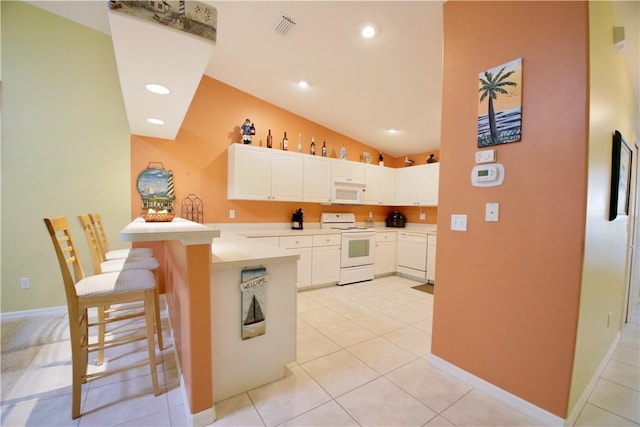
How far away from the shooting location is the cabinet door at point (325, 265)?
393 cm

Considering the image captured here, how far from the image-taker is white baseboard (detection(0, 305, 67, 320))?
109 inches

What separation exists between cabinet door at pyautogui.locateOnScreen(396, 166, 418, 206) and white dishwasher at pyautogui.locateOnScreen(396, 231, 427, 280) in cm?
63

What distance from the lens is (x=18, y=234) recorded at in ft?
9.12

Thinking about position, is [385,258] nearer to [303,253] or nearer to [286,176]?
[303,253]

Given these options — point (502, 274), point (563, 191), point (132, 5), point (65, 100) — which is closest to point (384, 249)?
point (502, 274)

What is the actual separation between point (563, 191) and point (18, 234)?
4.74 m

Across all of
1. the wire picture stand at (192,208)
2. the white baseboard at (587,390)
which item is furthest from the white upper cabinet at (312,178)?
the white baseboard at (587,390)

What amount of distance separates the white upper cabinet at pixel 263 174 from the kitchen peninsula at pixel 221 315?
5.41 ft

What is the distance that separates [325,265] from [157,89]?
9.71 ft

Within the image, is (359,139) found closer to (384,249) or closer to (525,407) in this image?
(384,249)

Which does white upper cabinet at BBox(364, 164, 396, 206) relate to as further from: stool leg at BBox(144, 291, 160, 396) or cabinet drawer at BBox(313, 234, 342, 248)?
stool leg at BBox(144, 291, 160, 396)

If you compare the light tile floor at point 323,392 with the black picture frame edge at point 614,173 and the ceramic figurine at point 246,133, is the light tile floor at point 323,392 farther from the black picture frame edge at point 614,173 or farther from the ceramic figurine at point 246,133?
the ceramic figurine at point 246,133

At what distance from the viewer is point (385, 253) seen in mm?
4699

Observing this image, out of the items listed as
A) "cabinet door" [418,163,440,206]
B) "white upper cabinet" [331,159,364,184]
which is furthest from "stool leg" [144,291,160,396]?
"cabinet door" [418,163,440,206]
